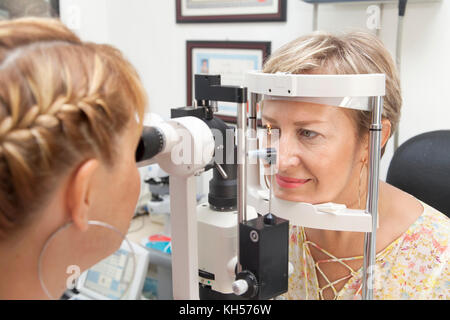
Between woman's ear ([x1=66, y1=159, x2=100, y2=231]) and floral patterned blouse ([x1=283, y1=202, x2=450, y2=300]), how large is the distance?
28.0 inches

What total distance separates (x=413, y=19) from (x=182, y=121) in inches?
48.6

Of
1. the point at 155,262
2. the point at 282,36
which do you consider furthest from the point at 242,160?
the point at 282,36

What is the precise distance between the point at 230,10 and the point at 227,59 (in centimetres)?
22

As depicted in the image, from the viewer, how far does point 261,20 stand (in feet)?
6.81

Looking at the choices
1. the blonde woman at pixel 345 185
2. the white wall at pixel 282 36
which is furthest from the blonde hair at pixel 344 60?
the white wall at pixel 282 36

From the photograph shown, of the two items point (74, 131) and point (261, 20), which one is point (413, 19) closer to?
point (261, 20)

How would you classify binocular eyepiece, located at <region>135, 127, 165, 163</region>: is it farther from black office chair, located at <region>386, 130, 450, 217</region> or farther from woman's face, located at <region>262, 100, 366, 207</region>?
black office chair, located at <region>386, 130, 450, 217</region>

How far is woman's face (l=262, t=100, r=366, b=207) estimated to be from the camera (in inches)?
36.6

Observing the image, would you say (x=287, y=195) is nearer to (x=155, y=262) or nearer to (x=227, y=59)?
(x=155, y=262)

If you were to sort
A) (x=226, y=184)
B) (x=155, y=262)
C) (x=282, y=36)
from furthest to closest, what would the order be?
(x=282, y=36) < (x=155, y=262) < (x=226, y=184)

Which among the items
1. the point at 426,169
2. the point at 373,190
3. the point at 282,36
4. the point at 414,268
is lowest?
the point at 414,268

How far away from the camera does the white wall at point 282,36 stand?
1.61m

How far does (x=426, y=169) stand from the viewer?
4.23 ft

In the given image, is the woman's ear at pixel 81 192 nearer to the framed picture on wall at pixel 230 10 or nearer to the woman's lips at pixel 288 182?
the woman's lips at pixel 288 182
